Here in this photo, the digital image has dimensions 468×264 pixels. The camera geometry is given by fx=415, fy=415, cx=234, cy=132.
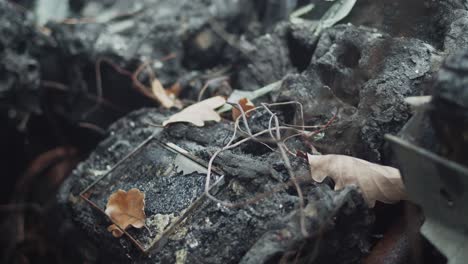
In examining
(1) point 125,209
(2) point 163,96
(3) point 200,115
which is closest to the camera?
(1) point 125,209

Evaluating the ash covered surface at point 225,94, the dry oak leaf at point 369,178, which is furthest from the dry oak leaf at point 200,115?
the dry oak leaf at point 369,178

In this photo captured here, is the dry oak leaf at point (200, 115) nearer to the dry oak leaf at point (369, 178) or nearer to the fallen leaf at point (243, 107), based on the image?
A: the fallen leaf at point (243, 107)

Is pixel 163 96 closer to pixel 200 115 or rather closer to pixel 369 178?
pixel 200 115

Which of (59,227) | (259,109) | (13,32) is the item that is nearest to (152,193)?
(259,109)

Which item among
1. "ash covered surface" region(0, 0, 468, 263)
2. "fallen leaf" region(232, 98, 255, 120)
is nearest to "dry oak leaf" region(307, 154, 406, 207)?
"ash covered surface" region(0, 0, 468, 263)

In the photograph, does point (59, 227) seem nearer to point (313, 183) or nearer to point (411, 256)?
point (313, 183)

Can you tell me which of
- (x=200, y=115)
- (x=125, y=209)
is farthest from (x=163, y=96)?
(x=125, y=209)

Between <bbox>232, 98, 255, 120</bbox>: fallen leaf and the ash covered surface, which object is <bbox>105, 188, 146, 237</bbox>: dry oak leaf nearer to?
the ash covered surface
